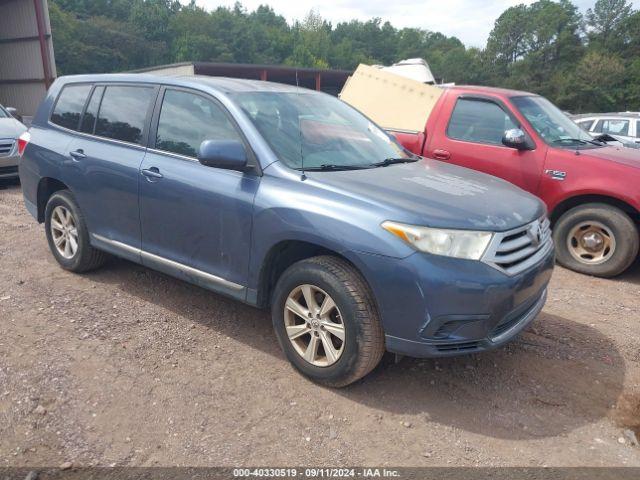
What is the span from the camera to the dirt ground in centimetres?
269

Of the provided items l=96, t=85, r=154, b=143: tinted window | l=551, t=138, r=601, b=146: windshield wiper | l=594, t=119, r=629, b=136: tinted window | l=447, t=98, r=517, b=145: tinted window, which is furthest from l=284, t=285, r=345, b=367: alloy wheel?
l=594, t=119, r=629, b=136: tinted window

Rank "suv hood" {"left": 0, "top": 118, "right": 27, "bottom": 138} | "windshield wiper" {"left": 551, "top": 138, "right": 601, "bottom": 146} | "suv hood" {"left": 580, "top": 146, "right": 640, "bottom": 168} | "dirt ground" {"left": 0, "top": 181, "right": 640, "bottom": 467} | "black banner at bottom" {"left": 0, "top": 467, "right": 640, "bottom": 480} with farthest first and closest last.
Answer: "suv hood" {"left": 0, "top": 118, "right": 27, "bottom": 138} < "windshield wiper" {"left": 551, "top": 138, "right": 601, "bottom": 146} < "suv hood" {"left": 580, "top": 146, "right": 640, "bottom": 168} < "dirt ground" {"left": 0, "top": 181, "right": 640, "bottom": 467} < "black banner at bottom" {"left": 0, "top": 467, "right": 640, "bottom": 480}

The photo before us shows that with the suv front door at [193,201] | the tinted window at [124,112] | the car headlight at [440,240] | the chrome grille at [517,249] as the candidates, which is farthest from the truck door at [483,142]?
the tinted window at [124,112]

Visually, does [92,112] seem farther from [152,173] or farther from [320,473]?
[320,473]

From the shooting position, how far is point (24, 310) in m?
4.16

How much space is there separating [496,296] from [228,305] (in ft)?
7.49

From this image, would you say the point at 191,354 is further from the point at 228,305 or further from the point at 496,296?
the point at 496,296

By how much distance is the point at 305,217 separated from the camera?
307 centimetres

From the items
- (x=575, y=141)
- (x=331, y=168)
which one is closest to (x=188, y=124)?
(x=331, y=168)

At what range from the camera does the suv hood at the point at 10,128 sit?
8.99 m

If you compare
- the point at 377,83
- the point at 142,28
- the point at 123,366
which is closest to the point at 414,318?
the point at 123,366

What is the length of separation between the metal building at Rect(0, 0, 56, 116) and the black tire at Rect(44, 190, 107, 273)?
15045mm

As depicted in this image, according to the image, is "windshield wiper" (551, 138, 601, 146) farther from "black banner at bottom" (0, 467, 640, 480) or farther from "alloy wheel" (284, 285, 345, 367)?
"black banner at bottom" (0, 467, 640, 480)

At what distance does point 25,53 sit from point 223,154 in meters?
18.6
